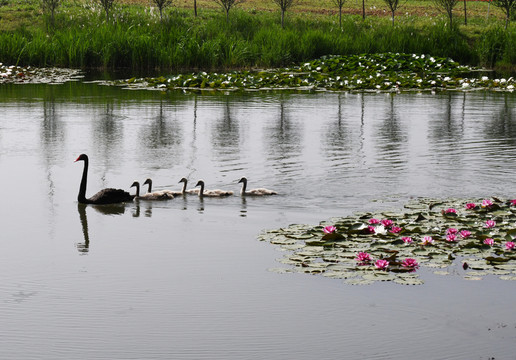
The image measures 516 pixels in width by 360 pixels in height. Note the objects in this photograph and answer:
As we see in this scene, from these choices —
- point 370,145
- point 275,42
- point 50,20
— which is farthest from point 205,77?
point 50,20

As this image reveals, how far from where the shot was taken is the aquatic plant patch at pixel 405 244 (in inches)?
300

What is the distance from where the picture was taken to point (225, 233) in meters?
9.34

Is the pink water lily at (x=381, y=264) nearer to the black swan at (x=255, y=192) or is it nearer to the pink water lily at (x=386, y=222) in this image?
the pink water lily at (x=386, y=222)

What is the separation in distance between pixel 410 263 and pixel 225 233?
2.47 m

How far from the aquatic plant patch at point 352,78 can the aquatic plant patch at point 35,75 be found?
2.95 metres

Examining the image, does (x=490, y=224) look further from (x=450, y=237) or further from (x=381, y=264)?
(x=381, y=264)

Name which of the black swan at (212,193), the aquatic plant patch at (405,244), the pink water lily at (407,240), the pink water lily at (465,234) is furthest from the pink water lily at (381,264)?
the black swan at (212,193)

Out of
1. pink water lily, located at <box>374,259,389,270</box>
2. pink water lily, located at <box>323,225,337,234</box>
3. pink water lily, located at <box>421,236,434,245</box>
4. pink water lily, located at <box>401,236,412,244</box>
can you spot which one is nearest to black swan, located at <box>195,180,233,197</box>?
pink water lily, located at <box>323,225,337,234</box>

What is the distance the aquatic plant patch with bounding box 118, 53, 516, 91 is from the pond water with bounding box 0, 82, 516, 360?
639 centimetres

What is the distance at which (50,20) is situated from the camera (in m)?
41.2

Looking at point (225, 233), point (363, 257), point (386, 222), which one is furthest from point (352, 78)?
point (363, 257)

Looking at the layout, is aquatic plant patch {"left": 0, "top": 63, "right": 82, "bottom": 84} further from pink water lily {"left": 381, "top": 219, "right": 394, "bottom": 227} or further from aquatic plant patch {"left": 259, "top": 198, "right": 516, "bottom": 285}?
pink water lily {"left": 381, "top": 219, "right": 394, "bottom": 227}

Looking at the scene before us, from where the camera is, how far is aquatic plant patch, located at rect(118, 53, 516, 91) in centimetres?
2672

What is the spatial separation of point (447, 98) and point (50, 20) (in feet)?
78.5
